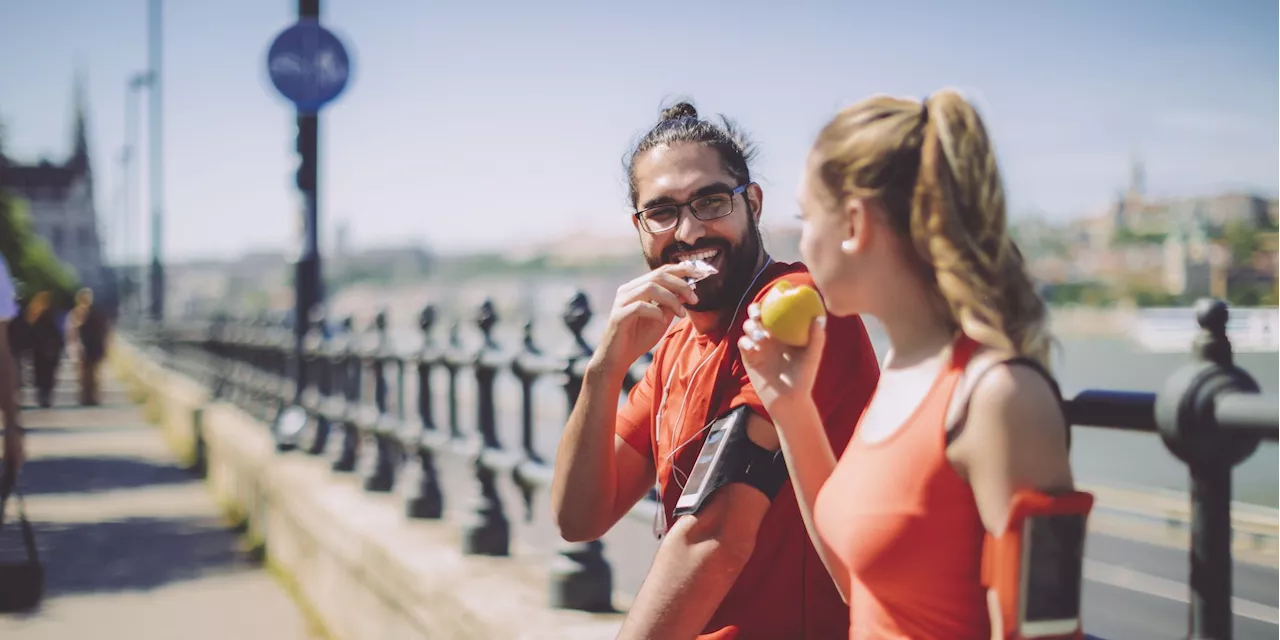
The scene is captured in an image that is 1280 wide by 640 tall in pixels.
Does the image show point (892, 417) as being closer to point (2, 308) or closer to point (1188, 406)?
point (1188, 406)

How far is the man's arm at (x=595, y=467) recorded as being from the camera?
7.81 ft

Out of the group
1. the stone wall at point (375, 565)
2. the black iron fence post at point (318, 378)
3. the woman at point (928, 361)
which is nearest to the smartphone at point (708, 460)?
the woman at point (928, 361)

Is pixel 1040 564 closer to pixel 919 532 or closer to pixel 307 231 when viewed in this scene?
pixel 919 532

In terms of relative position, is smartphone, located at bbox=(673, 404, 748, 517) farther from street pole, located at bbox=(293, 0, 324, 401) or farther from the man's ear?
street pole, located at bbox=(293, 0, 324, 401)

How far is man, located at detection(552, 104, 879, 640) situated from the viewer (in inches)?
76.7

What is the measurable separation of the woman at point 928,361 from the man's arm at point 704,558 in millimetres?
292

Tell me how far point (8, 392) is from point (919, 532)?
4161mm

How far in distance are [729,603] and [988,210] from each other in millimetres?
920

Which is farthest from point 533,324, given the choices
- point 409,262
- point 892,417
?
point 409,262

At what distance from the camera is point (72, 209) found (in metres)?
129

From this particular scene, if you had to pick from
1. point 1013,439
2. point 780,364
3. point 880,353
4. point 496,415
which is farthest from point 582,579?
point 880,353

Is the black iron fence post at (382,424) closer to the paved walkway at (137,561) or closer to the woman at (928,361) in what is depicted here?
the paved walkway at (137,561)

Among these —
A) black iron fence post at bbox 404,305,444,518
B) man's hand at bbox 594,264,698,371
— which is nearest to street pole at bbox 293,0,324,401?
black iron fence post at bbox 404,305,444,518

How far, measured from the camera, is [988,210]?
4.53 ft
